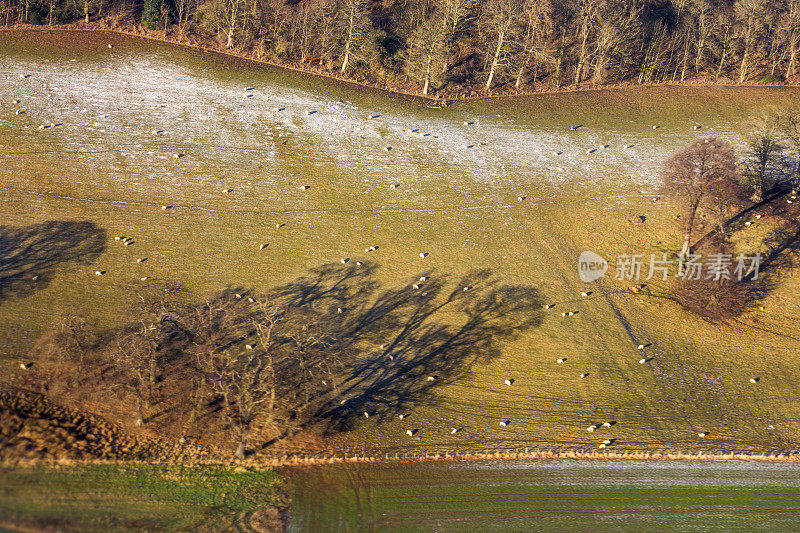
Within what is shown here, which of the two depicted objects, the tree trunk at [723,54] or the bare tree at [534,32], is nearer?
the bare tree at [534,32]

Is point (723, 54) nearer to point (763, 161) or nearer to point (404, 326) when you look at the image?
Answer: point (763, 161)

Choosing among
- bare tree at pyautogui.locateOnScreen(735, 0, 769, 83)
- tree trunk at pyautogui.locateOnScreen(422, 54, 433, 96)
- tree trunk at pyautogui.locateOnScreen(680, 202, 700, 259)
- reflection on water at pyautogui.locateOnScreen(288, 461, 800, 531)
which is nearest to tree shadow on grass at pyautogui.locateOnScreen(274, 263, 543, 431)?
reflection on water at pyautogui.locateOnScreen(288, 461, 800, 531)

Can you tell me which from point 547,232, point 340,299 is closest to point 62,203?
point 340,299

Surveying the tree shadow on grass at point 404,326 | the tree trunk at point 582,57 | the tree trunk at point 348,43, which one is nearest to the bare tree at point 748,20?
the tree trunk at point 582,57

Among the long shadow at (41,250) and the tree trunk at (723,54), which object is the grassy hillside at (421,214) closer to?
the long shadow at (41,250)

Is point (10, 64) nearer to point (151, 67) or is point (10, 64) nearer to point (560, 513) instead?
point (151, 67)

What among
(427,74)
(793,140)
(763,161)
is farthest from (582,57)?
(763,161)

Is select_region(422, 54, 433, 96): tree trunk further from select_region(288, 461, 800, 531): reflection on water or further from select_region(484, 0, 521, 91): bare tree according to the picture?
select_region(288, 461, 800, 531): reflection on water
